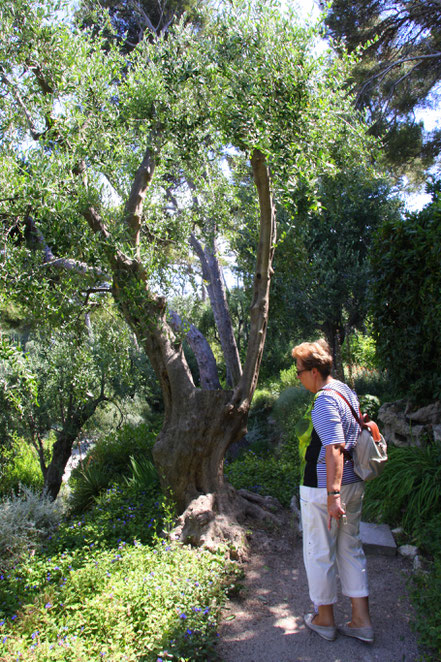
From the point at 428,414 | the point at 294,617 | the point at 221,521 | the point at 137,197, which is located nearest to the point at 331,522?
the point at 294,617

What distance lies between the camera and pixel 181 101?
199 inches

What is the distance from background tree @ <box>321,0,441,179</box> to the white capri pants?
9829 millimetres

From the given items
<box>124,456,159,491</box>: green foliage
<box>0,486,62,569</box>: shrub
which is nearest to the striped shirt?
<box>0,486,62,569</box>: shrub

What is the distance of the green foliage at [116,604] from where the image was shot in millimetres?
2887

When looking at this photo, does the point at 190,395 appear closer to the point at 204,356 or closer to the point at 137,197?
the point at 137,197

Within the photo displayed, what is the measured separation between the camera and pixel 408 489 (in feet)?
14.4

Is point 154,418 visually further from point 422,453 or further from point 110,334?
point 422,453

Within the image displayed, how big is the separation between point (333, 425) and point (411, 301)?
3.25 meters

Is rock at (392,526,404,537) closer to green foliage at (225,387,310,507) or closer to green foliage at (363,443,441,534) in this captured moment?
green foliage at (363,443,441,534)

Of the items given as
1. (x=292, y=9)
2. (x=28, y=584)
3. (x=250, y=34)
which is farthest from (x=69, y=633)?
(x=292, y=9)

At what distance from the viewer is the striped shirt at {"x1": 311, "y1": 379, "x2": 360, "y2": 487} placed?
2805 millimetres

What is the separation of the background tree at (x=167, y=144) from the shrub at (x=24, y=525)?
1625mm

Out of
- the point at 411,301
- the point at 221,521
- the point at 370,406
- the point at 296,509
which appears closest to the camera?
the point at 221,521

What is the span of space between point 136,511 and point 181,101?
451 centimetres
